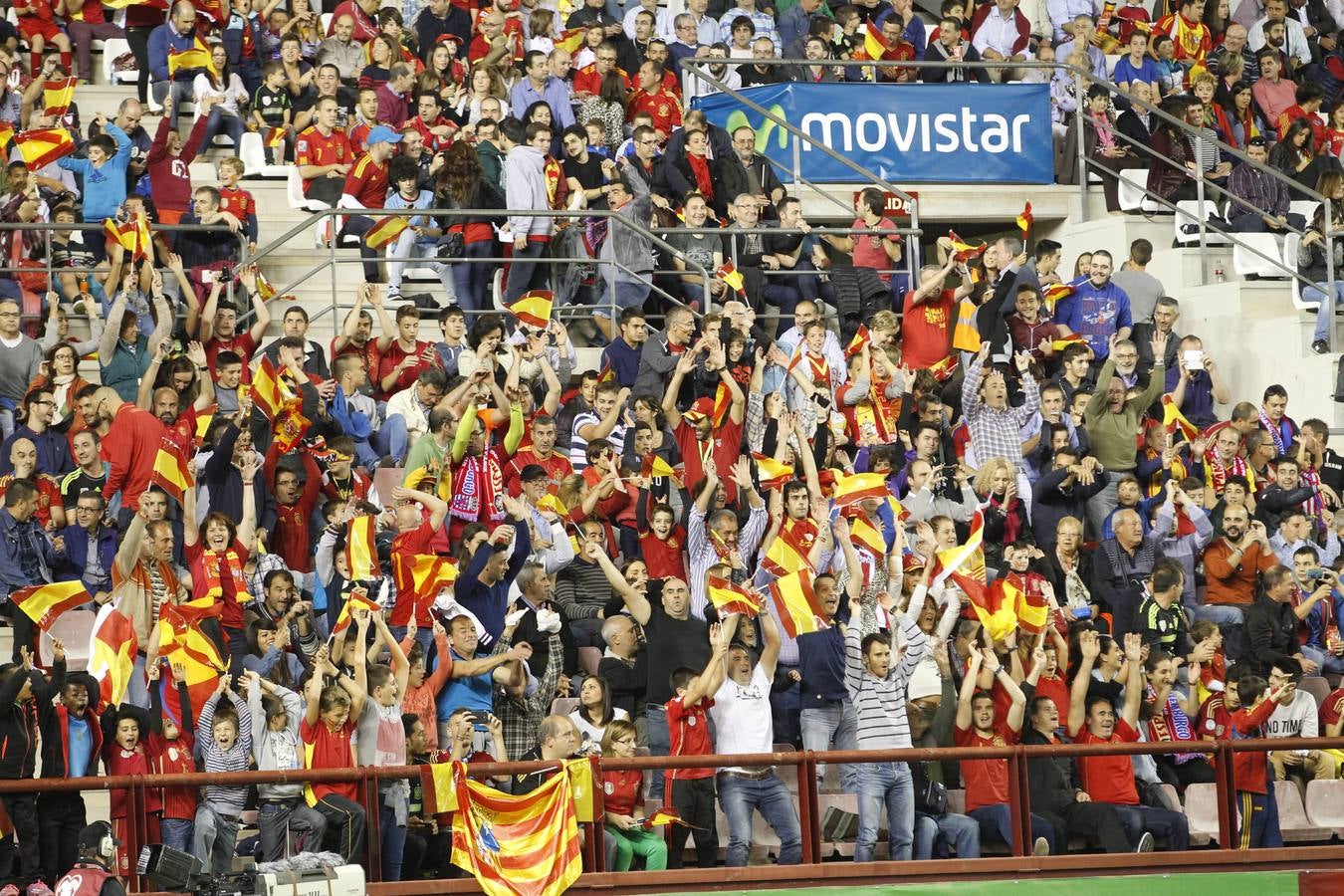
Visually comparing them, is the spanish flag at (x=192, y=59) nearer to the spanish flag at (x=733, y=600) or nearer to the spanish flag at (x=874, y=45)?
the spanish flag at (x=874, y=45)

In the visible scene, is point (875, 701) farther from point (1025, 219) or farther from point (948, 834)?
point (1025, 219)

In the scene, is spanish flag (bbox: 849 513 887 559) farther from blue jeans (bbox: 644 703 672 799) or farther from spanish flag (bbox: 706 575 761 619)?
blue jeans (bbox: 644 703 672 799)

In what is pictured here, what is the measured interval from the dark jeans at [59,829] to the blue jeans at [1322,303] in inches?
452

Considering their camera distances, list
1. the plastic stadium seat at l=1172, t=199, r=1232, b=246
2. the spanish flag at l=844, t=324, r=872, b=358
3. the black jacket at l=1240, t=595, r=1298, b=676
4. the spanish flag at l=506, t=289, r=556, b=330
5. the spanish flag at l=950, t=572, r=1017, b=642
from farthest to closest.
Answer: the plastic stadium seat at l=1172, t=199, r=1232, b=246, the spanish flag at l=844, t=324, r=872, b=358, the spanish flag at l=506, t=289, r=556, b=330, the black jacket at l=1240, t=595, r=1298, b=676, the spanish flag at l=950, t=572, r=1017, b=642

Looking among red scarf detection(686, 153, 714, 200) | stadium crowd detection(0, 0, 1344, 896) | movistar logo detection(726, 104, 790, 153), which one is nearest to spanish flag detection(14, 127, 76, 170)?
stadium crowd detection(0, 0, 1344, 896)

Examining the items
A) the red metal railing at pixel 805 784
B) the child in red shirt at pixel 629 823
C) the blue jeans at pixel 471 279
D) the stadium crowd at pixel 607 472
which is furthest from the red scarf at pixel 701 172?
the child in red shirt at pixel 629 823

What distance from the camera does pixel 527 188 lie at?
20.2 metres

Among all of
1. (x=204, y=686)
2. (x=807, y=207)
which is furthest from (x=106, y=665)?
(x=807, y=207)

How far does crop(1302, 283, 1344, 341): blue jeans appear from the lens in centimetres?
2109

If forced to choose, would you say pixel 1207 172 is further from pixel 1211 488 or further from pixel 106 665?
pixel 106 665

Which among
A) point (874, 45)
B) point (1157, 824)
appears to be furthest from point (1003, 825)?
point (874, 45)

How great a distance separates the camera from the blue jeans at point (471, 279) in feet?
65.5

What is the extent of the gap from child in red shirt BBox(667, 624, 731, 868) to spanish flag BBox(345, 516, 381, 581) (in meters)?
2.10

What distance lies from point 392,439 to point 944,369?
4.33m
